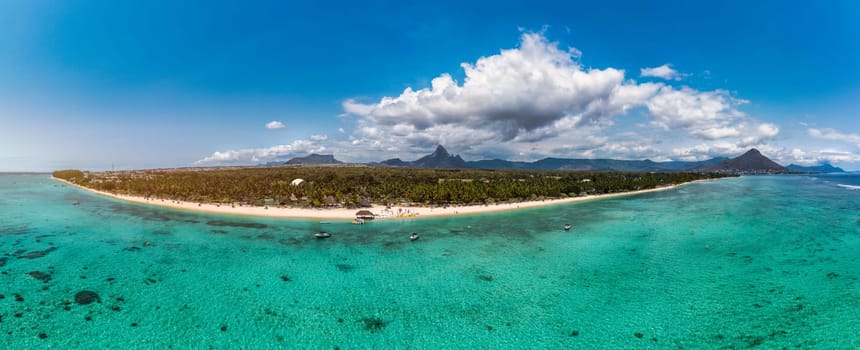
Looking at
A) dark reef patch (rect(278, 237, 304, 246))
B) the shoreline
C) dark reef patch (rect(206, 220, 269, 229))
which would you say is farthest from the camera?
the shoreline

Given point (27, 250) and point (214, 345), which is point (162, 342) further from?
point (27, 250)

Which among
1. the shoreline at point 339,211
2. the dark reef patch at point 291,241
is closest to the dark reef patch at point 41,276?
the dark reef patch at point 291,241

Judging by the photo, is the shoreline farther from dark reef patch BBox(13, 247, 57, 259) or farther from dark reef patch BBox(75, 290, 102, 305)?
dark reef patch BBox(75, 290, 102, 305)

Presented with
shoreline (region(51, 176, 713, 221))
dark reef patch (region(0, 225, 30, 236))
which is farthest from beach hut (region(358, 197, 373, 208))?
dark reef patch (region(0, 225, 30, 236))

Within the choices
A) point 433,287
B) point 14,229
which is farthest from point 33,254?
point 433,287

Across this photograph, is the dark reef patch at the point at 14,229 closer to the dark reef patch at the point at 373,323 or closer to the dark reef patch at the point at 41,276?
the dark reef patch at the point at 41,276

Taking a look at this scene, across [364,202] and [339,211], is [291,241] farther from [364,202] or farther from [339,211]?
[364,202]
